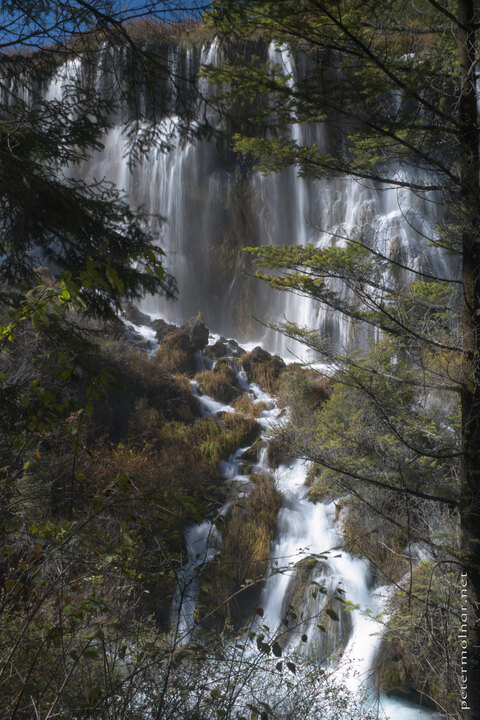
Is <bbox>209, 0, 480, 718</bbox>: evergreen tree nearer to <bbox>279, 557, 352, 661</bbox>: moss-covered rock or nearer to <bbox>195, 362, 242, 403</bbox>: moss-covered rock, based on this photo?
<bbox>279, 557, 352, 661</bbox>: moss-covered rock

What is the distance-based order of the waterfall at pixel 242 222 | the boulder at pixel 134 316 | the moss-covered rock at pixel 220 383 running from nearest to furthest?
1. the moss-covered rock at pixel 220 383
2. the waterfall at pixel 242 222
3. the boulder at pixel 134 316

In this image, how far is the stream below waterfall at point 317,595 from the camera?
5.12 m

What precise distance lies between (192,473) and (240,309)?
1540 cm

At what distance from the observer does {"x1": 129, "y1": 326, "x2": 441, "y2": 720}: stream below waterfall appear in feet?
16.8

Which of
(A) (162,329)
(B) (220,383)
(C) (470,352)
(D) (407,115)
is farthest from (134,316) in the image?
(C) (470,352)

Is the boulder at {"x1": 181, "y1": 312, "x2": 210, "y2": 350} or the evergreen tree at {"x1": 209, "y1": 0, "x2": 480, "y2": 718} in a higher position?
the evergreen tree at {"x1": 209, "y1": 0, "x2": 480, "y2": 718}

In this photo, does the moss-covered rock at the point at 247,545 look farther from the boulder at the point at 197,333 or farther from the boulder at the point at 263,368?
the boulder at the point at 197,333

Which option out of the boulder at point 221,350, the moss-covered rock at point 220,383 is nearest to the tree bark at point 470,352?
the moss-covered rock at point 220,383

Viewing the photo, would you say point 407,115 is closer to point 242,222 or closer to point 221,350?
point 221,350

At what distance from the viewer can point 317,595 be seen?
605 centimetres

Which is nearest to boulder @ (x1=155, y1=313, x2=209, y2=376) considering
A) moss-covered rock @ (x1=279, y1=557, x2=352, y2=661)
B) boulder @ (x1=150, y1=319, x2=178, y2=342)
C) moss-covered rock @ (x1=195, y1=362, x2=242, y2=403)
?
boulder @ (x1=150, y1=319, x2=178, y2=342)

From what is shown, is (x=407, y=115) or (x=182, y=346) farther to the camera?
(x=182, y=346)

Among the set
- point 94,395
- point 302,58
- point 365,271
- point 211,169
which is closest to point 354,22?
point 365,271

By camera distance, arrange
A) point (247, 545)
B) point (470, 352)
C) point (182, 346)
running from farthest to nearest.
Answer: point (182, 346), point (247, 545), point (470, 352)
